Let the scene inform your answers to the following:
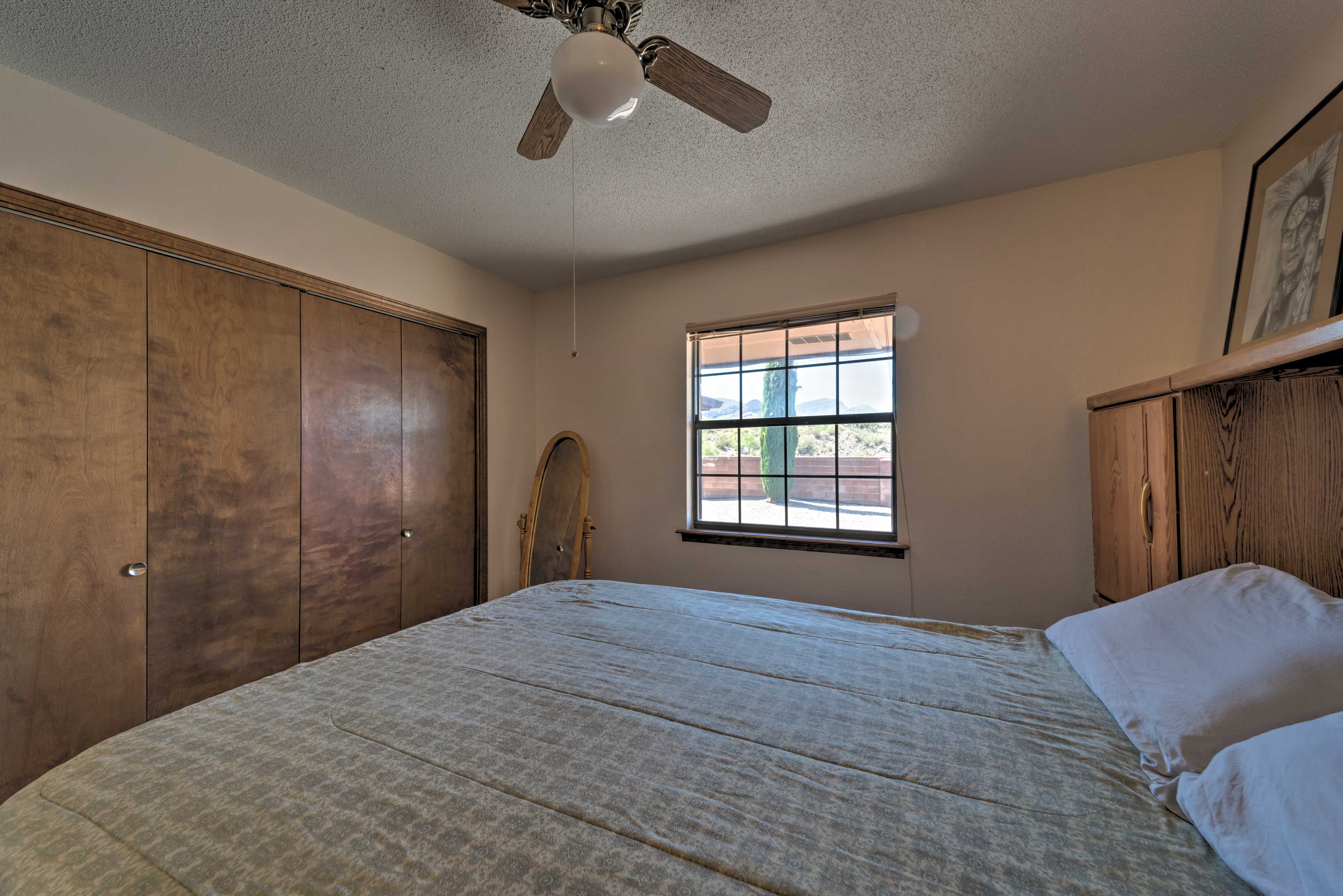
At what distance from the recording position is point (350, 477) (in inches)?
107

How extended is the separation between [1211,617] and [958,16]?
68.4 inches

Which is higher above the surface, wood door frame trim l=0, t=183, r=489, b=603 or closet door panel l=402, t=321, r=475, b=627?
wood door frame trim l=0, t=183, r=489, b=603

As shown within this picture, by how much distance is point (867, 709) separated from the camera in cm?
114

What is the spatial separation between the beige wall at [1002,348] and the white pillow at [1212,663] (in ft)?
4.03

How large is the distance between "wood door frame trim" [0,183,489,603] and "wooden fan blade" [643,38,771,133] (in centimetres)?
208

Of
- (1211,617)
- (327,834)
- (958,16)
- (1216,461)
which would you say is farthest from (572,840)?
(958,16)

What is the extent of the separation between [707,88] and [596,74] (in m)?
0.44

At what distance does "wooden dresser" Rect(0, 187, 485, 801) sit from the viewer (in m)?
1.74

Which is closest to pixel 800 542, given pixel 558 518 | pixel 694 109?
pixel 558 518

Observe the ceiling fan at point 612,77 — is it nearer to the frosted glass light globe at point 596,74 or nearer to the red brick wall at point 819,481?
the frosted glass light globe at point 596,74

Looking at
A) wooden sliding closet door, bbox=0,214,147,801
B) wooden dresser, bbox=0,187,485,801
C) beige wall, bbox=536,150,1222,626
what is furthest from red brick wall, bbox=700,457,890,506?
wooden sliding closet door, bbox=0,214,147,801

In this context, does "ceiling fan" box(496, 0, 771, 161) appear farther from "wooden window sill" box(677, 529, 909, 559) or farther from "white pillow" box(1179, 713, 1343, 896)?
"wooden window sill" box(677, 529, 909, 559)

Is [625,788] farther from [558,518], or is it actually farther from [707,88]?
[558,518]

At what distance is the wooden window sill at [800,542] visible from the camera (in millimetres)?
2740
